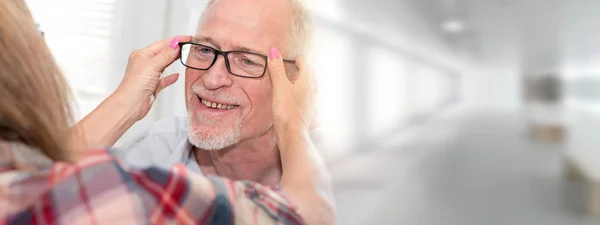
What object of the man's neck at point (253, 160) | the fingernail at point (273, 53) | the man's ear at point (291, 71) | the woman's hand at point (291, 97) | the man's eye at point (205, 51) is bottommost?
the man's neck at point (253, 160)

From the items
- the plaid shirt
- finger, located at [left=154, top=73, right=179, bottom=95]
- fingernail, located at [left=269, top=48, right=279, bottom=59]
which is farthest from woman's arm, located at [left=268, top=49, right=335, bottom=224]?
finger, located at [left=154, top=73, right=179, bottom=95]

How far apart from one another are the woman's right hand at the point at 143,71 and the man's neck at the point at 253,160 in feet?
0.62

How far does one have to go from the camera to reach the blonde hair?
41 centimetres

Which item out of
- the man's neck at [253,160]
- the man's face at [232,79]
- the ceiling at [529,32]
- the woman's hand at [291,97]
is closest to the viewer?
the ceiling at [529,32]

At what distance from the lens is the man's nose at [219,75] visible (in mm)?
773

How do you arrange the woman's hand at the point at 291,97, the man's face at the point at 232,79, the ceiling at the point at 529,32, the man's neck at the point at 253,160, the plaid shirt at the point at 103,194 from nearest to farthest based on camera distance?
1. the plaid shirt at the point at 103,194
2. the ceiling at the point at 529,32
3. the woman's hand at the point at 291,97
4. the man's face at the point at 232,79
5. the man's neck at the point at 253,160

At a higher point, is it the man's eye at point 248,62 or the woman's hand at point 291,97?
the man's eye at point 248,62

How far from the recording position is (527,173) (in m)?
0.55

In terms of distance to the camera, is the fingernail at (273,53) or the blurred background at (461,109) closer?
the blurred background at (461,109)

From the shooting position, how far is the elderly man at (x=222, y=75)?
775 millimetres

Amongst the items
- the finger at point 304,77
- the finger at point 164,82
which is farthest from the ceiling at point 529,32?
the finger at point 164,82

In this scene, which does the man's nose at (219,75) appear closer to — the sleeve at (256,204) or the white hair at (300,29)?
the white hair at (300,29)

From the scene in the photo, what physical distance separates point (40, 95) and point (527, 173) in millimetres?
568

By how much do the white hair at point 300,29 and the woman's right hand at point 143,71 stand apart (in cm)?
20
